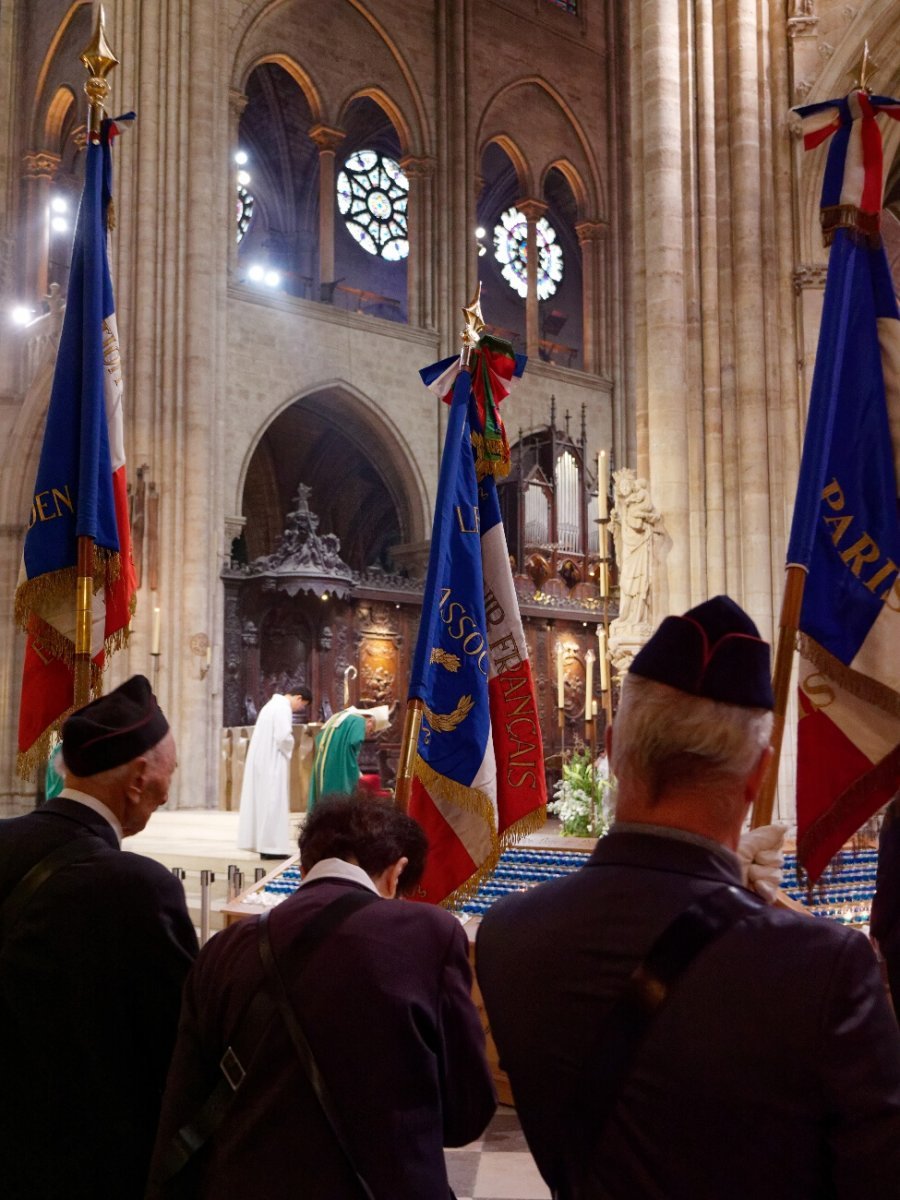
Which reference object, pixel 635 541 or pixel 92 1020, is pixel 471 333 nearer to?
pixel 92 1020

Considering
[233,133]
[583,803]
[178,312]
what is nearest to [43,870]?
[583,803]

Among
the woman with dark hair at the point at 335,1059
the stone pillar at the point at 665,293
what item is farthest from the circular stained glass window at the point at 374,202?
the woman with dark hair at the point at 335,1059

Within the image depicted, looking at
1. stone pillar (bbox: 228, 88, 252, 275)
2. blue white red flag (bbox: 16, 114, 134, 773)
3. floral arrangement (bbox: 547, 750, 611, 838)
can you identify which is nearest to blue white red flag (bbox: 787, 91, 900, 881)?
blue white red flag (bbox: 16, 114, 134, 773)

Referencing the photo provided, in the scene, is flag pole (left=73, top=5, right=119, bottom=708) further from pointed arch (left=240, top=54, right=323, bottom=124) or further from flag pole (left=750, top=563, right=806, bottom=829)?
pointed arch (left=240, top=54, right=323, bottom=124)

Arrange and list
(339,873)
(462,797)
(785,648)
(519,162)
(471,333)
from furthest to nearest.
→ (519,162)
(471,333)
(462,797)
(785,648)
(339,873)

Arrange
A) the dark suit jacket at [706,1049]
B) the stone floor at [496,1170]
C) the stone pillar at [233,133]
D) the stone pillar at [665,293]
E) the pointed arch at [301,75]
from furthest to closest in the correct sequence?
the pointed arch at [301,75], the stone pillar at [233,133], the stone pillar at [665,293], the stone floor at [496,1170], the dark suit jacket at [706,1049]

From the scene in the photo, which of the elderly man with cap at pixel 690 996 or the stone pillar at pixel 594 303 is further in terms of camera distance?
the stone pillar at pixel 594 303

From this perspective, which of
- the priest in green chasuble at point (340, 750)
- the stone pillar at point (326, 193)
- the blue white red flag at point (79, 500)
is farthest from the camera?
the stone pillar at point (326, 193)

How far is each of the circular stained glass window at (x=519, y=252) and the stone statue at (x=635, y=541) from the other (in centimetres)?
1547

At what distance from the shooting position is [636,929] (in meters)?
1.48

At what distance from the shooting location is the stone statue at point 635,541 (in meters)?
10.8

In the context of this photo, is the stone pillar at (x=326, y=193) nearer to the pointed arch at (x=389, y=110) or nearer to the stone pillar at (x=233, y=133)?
the pointed arch at (x=389, y=110)

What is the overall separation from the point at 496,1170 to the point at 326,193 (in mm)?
19027

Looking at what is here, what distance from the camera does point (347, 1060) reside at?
6.54 ft
